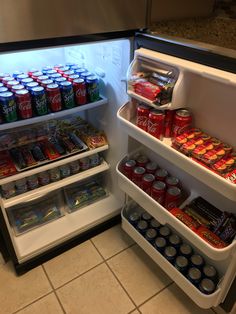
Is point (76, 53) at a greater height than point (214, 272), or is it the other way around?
point (76, 53)

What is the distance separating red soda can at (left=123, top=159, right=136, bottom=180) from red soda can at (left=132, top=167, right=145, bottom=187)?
2 centimetres

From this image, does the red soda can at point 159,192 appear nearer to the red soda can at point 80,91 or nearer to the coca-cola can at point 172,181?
the coca-cola can at point 172,181

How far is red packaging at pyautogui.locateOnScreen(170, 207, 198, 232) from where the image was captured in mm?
999

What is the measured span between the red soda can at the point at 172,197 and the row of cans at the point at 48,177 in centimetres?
54

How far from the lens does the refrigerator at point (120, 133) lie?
826 mm

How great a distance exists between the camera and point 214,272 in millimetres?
1154

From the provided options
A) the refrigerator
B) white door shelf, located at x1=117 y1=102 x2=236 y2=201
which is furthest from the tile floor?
white door shelf, located at x1=117 y1=102 x2=236 y2=201

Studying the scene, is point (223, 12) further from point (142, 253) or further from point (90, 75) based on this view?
point (142, 253)

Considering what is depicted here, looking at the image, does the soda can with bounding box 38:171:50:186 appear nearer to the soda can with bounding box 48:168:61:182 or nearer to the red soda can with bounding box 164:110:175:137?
the soda can with bounding box 48:168:61:182

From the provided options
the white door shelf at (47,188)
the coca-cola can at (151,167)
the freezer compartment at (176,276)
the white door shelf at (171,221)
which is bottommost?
the freezer compartment at (176,276)

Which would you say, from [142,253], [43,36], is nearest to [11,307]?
[142,253]

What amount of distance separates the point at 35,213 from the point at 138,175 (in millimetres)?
699

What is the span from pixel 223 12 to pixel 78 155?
98cm

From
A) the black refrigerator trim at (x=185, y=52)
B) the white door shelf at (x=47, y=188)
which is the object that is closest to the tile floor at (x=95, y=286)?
the white door shelf at (x=47, y=188)
